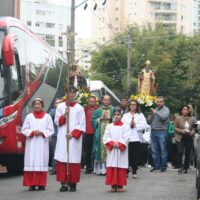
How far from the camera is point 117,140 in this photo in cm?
1516

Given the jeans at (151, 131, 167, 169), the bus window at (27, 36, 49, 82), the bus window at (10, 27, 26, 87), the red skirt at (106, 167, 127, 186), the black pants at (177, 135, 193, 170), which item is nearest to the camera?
the red skirt at (106, 167, 127, 186)

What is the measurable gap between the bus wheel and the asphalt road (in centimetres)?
156

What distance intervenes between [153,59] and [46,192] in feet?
166

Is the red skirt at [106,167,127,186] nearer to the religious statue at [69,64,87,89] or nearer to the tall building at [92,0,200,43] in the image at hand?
the religious statue at [69,64,87,89]

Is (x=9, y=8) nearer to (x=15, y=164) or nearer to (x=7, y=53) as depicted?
(x=15, y=164)

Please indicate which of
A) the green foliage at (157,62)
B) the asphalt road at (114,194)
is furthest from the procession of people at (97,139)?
the green foliage at (157,62)

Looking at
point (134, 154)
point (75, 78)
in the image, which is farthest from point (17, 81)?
point (75, 78)

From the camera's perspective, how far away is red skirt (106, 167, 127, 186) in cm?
1461

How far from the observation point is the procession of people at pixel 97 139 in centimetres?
1466

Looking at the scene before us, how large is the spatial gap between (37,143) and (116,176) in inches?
64.5

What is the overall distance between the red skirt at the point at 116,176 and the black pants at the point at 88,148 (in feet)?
15.2

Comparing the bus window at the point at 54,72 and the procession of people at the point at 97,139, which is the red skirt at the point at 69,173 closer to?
the procession of people at the point at 97,139

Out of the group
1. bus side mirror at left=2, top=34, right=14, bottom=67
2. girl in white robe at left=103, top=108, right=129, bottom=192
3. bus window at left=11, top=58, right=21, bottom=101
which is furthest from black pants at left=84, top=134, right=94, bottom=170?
girl in white robe at left=103, top=108, right=129, bottom=192

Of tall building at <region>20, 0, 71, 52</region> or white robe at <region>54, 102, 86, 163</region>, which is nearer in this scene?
white robe at <region>54, 102, 86, 163</region>
